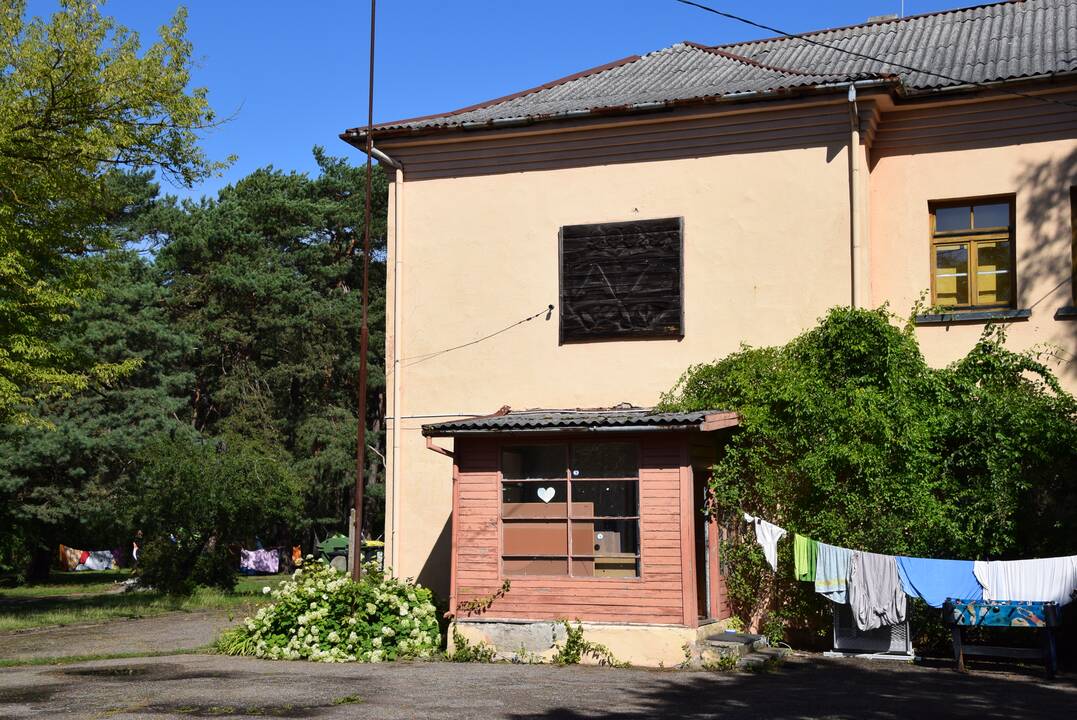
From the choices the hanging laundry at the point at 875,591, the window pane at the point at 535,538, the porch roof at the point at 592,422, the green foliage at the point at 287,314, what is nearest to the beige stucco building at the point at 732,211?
the porch roof at the point at 592,422

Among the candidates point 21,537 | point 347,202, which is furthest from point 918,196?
point 347,202

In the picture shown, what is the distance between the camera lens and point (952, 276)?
52.3ft

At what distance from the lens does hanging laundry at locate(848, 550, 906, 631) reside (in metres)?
13.8

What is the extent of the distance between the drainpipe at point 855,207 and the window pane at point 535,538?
4.93 m

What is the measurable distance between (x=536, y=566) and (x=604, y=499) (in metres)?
1.25

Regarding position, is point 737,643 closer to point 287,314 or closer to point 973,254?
point 973,254

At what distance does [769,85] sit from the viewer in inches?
634

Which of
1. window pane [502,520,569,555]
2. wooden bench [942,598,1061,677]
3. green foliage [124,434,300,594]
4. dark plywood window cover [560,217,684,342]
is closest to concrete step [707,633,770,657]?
window pane [502,520,569,555]

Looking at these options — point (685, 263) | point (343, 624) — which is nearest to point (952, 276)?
point (685, 263)

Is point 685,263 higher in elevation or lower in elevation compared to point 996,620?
higher

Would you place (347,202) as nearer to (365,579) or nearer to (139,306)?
(139,306)

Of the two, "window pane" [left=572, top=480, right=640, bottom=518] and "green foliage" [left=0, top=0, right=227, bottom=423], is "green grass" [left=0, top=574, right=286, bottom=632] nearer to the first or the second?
"green foliage" [left=0, top=0, right=227, bottom=423]

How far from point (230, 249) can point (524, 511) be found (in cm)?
3742

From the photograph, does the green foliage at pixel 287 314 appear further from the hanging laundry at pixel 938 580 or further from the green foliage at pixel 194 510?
the hanging laundry at pixel 938 580
